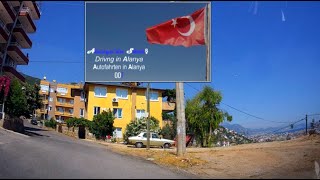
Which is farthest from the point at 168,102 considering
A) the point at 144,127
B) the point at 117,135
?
the point at 144,127

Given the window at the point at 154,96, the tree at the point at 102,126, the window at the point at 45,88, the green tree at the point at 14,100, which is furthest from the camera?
the window at the point at 45,88

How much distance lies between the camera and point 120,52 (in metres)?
17.0

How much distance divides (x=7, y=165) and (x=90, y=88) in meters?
48.7

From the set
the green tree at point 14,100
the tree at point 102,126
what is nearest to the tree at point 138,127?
the tree at point 102,126

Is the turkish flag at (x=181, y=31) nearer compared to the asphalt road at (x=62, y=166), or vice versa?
the asphalt road at (x=62, y=166)

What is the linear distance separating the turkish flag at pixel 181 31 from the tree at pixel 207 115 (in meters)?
27.4

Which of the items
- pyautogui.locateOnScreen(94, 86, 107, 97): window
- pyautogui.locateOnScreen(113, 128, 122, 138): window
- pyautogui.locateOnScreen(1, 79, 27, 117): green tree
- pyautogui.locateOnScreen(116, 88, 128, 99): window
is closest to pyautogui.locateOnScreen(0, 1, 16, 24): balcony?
pyautogui.locateOnScreen(1, 79, 27, 117): green tree

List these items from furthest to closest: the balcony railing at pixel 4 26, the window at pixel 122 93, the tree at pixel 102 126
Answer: the window at pixel 122 93, the tree at pixel 102 126, the balcony railing at pixel 4 26

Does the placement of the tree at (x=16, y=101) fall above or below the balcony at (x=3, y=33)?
below

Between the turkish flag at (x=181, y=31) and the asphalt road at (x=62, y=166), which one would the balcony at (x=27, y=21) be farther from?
the turkish flag at (x=181, y=31)

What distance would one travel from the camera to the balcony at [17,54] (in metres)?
54.6

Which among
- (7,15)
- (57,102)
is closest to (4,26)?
(7,15)

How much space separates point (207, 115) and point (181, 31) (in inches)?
1105

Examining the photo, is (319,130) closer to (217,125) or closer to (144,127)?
(217,125)
